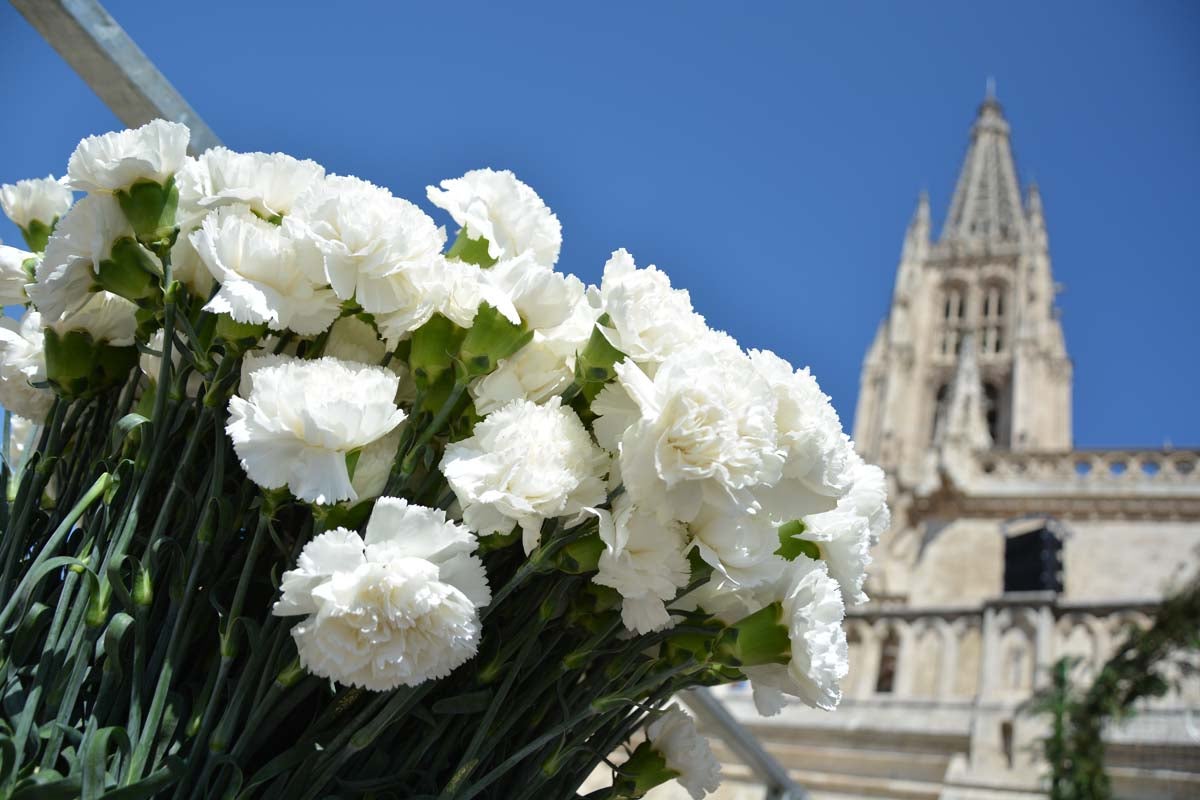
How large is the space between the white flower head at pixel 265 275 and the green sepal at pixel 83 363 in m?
0.18

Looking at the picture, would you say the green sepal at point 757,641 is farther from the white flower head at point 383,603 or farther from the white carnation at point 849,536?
the white flower head at point 383,603

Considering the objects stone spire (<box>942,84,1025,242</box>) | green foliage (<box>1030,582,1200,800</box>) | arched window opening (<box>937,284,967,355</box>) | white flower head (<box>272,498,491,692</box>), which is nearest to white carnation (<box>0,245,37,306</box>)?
white flower head (<box>272,498,491,692</box>)

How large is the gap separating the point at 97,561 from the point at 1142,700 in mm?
6078

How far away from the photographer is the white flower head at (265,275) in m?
0.87

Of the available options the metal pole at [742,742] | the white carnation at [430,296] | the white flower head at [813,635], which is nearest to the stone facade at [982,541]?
the metal pole at [742,742]

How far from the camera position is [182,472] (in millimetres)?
930

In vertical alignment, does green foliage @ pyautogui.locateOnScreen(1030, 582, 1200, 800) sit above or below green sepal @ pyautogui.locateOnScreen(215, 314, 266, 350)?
above

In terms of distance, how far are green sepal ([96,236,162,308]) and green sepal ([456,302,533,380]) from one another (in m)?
0.28

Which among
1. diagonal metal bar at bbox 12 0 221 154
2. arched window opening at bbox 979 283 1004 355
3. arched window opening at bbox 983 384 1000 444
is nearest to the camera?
diagonal metal bar at bbox 12 0 221 154

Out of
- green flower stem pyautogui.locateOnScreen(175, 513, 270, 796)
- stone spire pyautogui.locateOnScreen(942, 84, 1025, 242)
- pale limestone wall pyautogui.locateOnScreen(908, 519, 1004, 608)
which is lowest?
green flower stem pyautogui.locateOnScreen(175, 513, 270, 796)

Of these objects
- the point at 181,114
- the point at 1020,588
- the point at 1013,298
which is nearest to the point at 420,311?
the point at 181,114

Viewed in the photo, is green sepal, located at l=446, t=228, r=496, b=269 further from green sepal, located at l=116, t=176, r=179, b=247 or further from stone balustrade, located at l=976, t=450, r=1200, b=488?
stone balustrade, located at l=976, t=450, r=1200, b=488

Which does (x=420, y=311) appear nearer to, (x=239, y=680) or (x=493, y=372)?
(x=493, y=372)

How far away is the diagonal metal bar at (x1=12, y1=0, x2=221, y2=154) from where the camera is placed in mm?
1387
